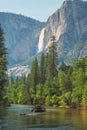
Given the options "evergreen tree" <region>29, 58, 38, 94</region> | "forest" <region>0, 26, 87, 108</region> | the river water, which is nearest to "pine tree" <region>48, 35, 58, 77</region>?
"forest" <region>0, 26, 87, 108</region>

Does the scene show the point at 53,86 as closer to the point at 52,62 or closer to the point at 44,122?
the point at 52,62

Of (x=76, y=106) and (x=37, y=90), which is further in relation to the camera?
(x=37, y=90)

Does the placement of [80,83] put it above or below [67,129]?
above

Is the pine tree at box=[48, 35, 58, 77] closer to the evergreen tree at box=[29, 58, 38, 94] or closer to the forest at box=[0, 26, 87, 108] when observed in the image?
the forest at box=[0, 26, 87, 108]

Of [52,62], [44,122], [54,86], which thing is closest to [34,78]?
[52,62]

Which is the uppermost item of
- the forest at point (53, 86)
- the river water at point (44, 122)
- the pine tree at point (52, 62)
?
the pine tree at point (52, 62)

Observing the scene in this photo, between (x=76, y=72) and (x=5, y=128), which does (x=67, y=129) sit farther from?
(x=76, y=72)

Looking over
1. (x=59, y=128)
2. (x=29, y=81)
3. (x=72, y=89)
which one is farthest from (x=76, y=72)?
(x=59, y=128)

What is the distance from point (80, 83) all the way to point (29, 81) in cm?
4648

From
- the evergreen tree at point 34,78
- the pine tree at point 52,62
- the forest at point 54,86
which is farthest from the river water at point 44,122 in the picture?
the evergreen tree at point 34,78

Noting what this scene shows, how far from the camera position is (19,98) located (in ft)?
518

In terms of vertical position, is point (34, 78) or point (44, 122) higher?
point (34, 78)

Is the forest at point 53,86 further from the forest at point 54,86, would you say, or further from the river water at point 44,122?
the river water at point 44,122

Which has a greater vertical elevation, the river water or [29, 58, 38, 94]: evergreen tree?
[29, 58, 38, 94]: evergreen tree
